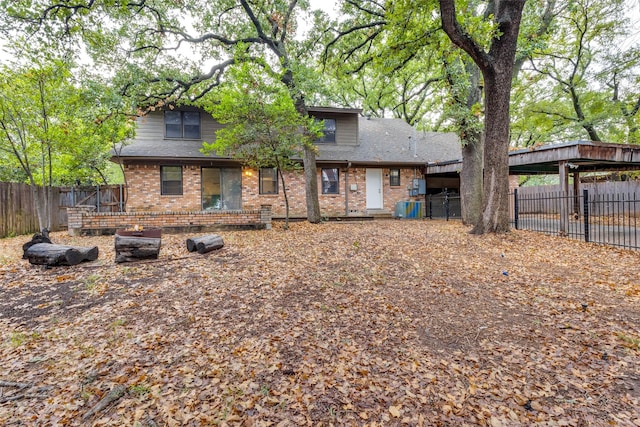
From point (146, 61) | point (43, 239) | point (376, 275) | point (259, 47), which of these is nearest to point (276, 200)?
point (259, 47)

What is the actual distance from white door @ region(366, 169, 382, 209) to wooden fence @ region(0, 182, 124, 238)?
11.0 metres

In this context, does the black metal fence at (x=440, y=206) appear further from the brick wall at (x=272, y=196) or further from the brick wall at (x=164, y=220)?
the brick wall at (x=164, y=220)

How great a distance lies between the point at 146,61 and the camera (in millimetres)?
10609

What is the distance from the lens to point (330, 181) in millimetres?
13953

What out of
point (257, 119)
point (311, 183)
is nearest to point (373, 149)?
point (311, 183)

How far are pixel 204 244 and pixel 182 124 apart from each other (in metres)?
8.91

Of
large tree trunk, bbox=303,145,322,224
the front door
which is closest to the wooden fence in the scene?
the front door

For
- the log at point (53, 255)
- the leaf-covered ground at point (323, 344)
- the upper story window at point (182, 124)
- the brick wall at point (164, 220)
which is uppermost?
the upper story window at point (182, 124)

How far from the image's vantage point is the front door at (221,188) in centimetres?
1273

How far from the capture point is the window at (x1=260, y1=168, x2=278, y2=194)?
13250mm

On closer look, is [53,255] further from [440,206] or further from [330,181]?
[440,206]

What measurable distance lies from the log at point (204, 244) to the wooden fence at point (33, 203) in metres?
6.01

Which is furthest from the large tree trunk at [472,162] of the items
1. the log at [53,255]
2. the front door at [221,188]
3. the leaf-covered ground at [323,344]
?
the log at [53,255]

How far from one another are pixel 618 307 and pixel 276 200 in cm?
1138
